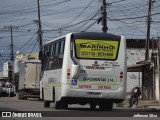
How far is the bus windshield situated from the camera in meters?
25.5

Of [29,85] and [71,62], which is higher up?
[71,62]

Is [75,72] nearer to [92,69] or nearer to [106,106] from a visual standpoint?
[92,69]

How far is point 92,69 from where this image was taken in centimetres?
2547

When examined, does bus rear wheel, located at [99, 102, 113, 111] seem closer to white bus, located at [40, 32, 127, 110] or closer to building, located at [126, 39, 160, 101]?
white bus, located at [40, 32, 127, 110]

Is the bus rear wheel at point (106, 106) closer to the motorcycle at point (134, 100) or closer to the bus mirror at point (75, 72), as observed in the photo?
the bus mirror at point (75, 72)

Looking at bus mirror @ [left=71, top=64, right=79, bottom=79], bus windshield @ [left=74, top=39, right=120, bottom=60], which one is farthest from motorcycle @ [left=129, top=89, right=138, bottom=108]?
bus mirror @ [left=71, top=64, right=79, bottom=79]

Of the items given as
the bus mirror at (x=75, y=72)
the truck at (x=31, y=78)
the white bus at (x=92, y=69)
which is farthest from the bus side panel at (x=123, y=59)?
the truck at (x=31, y=78)

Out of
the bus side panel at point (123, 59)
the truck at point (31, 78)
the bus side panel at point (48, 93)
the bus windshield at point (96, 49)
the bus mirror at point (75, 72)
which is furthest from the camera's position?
the truck at point (31, 78)

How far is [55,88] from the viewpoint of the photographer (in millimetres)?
27344

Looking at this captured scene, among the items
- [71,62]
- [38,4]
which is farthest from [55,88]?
[38,4]

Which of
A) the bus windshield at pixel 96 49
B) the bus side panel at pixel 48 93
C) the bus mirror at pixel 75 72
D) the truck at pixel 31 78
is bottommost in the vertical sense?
the truck at pixel 31 78

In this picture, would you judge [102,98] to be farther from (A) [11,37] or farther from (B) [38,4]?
(A) [11,37]

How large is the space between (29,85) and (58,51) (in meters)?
23.0

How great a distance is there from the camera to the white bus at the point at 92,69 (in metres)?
25.2
